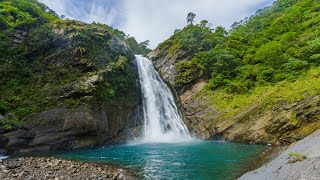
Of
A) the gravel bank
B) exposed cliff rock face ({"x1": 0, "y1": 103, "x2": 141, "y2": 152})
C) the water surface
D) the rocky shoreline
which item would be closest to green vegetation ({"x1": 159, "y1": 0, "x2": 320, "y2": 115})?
the water surface

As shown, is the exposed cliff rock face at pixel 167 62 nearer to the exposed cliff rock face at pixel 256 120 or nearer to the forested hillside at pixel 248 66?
the forested hillside at pixel 248 66

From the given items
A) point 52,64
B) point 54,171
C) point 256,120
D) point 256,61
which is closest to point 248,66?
point 256,61

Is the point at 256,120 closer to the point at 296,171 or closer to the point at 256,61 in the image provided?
the point at 256,61

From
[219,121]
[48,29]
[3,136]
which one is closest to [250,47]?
[219,121]

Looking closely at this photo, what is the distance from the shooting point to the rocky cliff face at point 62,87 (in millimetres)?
22125

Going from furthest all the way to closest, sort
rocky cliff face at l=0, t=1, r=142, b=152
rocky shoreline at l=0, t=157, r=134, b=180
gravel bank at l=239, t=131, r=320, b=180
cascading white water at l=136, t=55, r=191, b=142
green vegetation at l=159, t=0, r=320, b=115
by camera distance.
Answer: cascading white water at l=136, t=55, r=191, b=142, green vegetation at l=159, t=0, r=320, b=115, rocky cliff face at l=0, t=1, r=142, b=152, rocky shoreline at l=0, t=157, r=134, b=180, gravel bank at l=239, t=131, r=320, b=180

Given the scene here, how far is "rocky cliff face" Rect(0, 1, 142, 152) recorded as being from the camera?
22125 mm

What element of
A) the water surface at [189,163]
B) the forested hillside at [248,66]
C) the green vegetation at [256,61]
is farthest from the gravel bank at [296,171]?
the green vegetation at [256,61]

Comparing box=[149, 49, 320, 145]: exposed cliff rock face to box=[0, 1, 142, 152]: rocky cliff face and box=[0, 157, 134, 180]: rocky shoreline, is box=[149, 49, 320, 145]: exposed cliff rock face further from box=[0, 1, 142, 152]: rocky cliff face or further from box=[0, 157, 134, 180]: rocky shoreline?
box=[0, 157, 134, 180]: rocky shoreline

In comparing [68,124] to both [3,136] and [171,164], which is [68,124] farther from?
[171,164]

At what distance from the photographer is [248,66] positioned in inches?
1266

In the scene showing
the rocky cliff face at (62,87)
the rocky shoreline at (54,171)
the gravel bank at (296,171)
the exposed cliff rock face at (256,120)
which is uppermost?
the rocky cliff face at (62,87)

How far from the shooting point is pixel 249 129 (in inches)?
948

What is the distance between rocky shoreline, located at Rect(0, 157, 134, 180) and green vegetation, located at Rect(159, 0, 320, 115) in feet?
53.1
